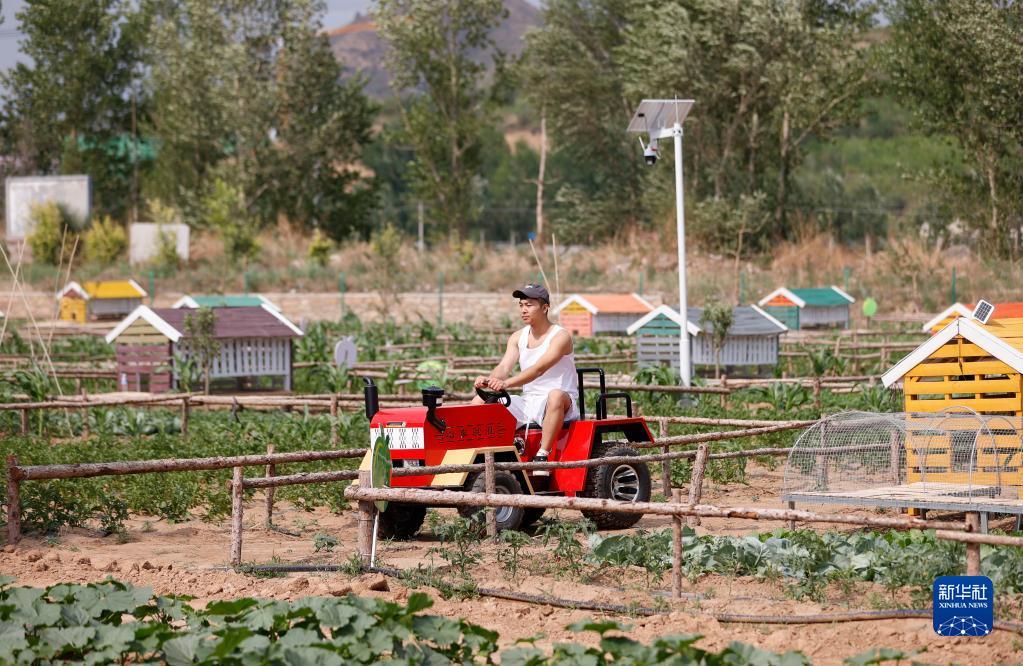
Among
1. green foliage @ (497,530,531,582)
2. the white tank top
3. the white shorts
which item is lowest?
green foliage @ (497,530,531,582)

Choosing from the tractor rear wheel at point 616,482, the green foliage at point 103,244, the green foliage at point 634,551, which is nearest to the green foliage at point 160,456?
the tractor rear wheel at point 616,482

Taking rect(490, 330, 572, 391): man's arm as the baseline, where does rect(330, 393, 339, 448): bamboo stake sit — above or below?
below

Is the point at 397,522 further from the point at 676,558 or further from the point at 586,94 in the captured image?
the point at 586,94

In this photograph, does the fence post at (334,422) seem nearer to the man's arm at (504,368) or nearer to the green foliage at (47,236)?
the man's arm at (504,368)

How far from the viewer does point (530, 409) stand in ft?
32.7

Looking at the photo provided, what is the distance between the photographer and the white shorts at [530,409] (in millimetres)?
9938

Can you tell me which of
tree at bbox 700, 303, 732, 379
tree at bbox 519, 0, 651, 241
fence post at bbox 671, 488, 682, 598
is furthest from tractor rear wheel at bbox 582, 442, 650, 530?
tree at bbox 519, 0, 651, 241

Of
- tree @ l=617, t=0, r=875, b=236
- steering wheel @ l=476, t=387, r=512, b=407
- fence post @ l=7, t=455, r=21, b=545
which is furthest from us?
tree @ l=617, t=0, r=875, b=236

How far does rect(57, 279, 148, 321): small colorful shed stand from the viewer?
37.8 m

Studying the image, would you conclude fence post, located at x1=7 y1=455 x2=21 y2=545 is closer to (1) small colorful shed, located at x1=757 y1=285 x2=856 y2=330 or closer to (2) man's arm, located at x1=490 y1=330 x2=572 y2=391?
(2) man's arm, located at x1=490 y1=330 x2=572 y2=391

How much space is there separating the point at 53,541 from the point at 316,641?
403cm

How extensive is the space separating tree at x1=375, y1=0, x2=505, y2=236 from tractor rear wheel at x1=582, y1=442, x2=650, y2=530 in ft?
129

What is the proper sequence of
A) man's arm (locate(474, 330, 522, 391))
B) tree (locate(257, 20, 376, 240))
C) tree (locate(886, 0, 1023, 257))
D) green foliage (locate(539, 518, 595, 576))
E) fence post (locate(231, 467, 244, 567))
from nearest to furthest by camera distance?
green foliage (locate(539, 518, 595, 576)) → fence post (locate(231, 467, 244, 567)) → man's arm (locate(474, 330, 522, 391)) → tree (locate(886, 0, 1023, 257)) → tree (locate(257, 20, 376, 240))

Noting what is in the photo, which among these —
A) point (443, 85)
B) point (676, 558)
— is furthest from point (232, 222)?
point (676, 558)
